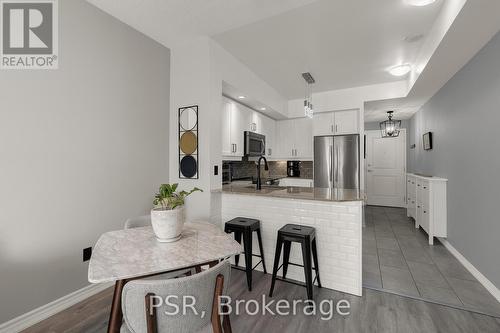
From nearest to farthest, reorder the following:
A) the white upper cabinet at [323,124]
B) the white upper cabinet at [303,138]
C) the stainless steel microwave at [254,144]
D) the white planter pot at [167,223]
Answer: the white planter pot at [167,223], the stainless steel microwave at [254,144], the white upper cabinet at [323,124], the white upper cabinet at [303,138]

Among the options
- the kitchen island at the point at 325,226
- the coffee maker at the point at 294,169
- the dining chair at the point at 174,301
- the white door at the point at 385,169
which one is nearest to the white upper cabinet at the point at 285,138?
the coffee maker at the point at 294,169

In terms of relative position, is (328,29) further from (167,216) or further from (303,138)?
(303,138)

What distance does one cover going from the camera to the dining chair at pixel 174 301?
0.91 m

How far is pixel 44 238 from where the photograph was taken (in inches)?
72.6

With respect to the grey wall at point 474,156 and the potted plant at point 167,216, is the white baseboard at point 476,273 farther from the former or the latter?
the potted plant at point 167,216

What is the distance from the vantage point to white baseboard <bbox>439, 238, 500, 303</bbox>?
2.13m

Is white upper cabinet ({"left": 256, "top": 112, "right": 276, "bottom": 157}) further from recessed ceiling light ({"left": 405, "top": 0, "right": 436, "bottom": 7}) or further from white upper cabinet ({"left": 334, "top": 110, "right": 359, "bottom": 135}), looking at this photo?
recessed ceiling light ({"left": 405, "top": 0, "right": 436, "bottom": 7})

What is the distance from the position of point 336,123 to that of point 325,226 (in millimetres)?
2802

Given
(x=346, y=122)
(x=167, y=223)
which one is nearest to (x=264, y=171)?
(x=346, y=122)

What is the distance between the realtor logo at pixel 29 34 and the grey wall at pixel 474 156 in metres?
3.96

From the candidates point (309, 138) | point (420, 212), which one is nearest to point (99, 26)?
point (309, 138)

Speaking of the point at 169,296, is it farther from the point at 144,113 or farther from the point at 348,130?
the point at 348,130

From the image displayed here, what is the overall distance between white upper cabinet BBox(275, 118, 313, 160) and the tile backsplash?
0.41 meters

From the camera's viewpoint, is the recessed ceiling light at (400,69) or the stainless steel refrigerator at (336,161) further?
the stainless steel refrigerator at (336,161)
